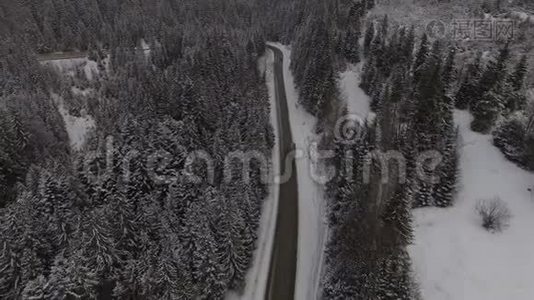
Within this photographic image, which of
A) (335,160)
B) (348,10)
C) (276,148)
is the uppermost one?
(348,10)

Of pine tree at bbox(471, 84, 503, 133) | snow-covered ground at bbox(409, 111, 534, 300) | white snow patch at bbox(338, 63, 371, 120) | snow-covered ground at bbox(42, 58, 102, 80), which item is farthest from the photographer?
snow-covered ground at bbox(42, 58, 102, 80)

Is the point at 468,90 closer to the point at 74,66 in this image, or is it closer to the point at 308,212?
the point at 308,212

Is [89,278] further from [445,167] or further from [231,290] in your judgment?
[445,167]

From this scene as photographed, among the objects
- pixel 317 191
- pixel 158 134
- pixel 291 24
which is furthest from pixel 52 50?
pixel 317 191

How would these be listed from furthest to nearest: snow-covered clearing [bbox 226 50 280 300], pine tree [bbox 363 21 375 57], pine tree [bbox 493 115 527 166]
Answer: pine tree [bbox 363 21 375 57]
pine tree [bbox 493 115 527 166]
snow-covered clearing [bbox 226 50 280 300]

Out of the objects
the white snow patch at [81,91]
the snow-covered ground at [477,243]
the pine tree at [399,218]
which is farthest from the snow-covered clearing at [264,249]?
the white snow patch at [81,91]

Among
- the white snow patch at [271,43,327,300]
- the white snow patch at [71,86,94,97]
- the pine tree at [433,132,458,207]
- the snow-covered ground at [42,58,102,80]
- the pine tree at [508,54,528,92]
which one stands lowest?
the white snow patch at [71,86,94,97]

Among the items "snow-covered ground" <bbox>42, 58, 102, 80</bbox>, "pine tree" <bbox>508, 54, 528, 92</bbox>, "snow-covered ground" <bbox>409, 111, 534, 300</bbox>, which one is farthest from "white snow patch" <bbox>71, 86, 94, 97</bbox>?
"pine tree" <bbox>508, 54, 528, 92</bbox>

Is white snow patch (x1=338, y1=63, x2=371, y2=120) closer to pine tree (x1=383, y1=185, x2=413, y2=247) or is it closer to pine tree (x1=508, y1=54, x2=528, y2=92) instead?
pine tree (x1=508, y1=54, x2=528, y2=92)
